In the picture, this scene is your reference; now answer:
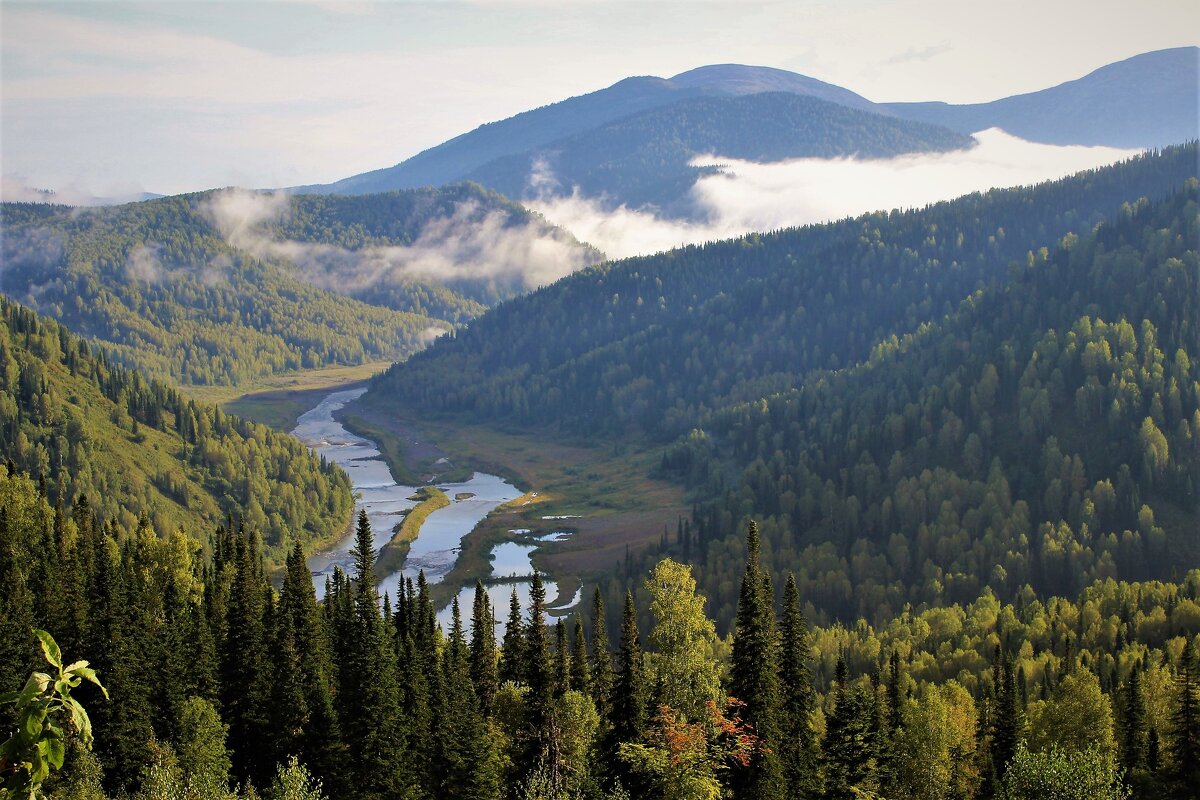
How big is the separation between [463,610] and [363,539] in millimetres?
80192

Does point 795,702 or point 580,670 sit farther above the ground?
point 795,702

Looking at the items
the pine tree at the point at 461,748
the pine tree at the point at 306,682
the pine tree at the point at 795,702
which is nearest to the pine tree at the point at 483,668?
the pine tree at the point at 461,748

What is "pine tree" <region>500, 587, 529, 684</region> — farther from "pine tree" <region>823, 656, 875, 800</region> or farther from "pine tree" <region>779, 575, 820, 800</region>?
"pine tree" <region>823, 656, 875, 800</region>

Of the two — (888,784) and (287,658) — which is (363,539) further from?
(888,784)

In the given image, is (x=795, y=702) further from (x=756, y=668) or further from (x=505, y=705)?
(x=505, y=705)

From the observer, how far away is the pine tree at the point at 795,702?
66.1m

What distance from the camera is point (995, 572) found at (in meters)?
170

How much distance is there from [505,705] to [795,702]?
25517mm

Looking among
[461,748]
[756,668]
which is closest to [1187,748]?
[756,668]

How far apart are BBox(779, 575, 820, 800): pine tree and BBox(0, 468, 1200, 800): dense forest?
0.15 m

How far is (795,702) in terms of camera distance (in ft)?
232

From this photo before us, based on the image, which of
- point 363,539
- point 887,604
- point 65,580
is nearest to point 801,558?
point 887,604

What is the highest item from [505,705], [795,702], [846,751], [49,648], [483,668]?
[49,648]

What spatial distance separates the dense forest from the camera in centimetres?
6172
